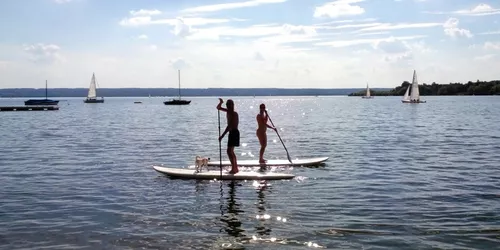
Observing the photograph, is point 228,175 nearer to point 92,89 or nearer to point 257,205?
point 257,205

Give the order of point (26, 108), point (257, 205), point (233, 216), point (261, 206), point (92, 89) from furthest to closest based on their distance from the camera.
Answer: point (92, 89) → point (26, 108) → point (257, 205) → point (261, 206) → point (233, 216)

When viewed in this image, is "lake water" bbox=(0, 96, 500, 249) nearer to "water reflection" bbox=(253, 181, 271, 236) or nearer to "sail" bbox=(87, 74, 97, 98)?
"water reflection" bbox=(253, 181, 271, 236)

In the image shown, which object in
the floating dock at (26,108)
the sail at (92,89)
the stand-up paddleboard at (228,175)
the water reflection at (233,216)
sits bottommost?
the water reflection at (233,216)

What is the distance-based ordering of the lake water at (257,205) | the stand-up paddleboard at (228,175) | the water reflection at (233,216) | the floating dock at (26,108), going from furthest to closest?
the floating dock at (26,108), the stand-up paddleboard at (228,175), the water reflection at (233,216), the lake water at (257,205)

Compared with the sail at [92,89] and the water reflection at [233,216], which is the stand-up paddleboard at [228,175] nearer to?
the water reflection at [233,216]

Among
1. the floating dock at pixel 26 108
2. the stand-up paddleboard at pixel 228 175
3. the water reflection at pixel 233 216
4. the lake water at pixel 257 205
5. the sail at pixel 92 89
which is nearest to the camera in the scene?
the lake water at pixel 257 205

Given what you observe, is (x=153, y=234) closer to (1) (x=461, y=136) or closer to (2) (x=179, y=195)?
(2) (x=179, y=195)

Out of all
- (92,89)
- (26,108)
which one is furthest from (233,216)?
(92,89)

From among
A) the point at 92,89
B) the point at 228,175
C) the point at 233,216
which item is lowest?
the point at 233,216

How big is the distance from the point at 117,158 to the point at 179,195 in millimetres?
10680

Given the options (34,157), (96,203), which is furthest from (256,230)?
(34,157)

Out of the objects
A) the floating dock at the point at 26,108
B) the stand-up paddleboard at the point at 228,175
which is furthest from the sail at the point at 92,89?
the stand-up paddleboard at the point at 228,175

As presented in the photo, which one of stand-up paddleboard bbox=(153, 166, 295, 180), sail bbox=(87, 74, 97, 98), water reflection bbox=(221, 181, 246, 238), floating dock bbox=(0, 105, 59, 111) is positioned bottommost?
water reflection bbox=(221, 181, 246, 238)

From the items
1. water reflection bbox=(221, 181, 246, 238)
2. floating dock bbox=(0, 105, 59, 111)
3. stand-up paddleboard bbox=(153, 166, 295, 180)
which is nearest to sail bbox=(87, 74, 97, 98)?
floating dock bbox=(0, 105, 59, 111)
